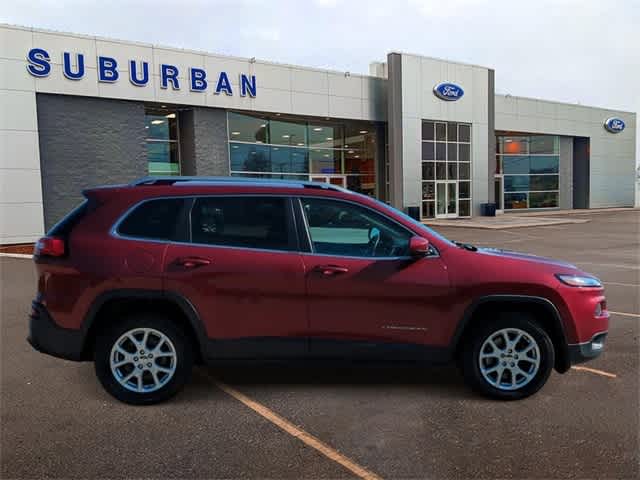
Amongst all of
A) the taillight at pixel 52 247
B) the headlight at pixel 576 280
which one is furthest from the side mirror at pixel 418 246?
the taillight at pixel 52 247

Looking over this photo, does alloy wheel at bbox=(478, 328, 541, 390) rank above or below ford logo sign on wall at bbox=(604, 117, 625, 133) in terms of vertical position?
below

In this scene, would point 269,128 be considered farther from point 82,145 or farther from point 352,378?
point 352,378

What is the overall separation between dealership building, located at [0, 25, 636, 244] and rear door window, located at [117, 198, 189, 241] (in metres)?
17.2

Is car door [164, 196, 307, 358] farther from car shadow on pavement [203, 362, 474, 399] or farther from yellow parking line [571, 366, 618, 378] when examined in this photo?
yellow parking line [571, 366, 618, 378]

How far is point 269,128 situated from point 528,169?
2320cm

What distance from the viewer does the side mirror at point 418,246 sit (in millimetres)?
3711

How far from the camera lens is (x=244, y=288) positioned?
12.4ft

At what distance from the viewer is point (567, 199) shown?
134 ft

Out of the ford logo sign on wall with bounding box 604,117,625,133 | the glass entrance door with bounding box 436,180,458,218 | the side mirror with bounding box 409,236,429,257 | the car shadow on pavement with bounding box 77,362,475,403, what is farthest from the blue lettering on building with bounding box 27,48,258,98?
the ford logo sign on wall with bounding box 604,117,625,133

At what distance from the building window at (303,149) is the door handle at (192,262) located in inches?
830

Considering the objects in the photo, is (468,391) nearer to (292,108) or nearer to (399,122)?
(292,108)

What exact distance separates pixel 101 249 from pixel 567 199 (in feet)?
143

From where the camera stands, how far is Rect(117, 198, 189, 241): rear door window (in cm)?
389

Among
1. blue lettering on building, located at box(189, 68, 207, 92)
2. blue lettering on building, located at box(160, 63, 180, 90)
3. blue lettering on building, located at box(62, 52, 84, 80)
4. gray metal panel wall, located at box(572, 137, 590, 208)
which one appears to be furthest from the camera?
gray metal panel wall, located at box(572, 137, 590, 208)
